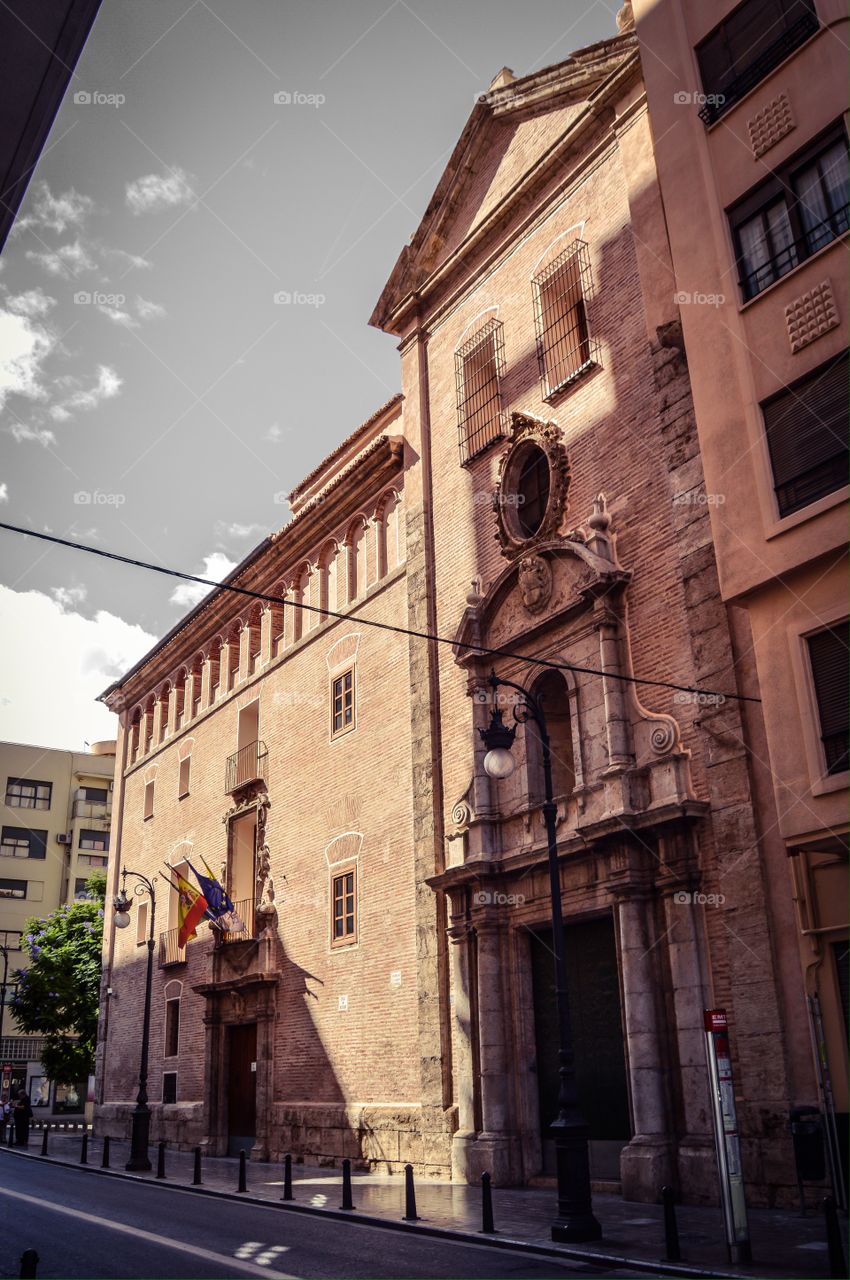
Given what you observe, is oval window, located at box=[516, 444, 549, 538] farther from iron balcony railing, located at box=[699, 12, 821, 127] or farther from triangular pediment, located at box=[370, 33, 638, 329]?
iron balcony railing, located at box=[699, 12, 821, 127]

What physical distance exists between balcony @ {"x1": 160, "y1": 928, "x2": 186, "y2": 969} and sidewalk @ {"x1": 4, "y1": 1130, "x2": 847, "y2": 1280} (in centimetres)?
970

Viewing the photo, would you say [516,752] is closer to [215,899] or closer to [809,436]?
[809,436]

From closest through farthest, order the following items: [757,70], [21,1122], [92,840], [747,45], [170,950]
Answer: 1. [757,70]
2. [747,45]
3. [170,950]
4. [21,1122]
5. [92,840]

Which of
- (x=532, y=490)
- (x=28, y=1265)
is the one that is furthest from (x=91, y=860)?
(x=28, y=1265)

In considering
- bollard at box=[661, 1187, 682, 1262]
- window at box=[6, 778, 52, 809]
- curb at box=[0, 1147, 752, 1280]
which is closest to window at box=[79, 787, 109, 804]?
window at box=[6, 778, 52, 809]

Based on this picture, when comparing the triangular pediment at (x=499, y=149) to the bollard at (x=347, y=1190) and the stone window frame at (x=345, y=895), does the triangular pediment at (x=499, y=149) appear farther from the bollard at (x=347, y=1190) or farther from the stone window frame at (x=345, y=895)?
the bollard at (x=347, y=1190)

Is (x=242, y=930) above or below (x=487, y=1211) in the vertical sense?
above

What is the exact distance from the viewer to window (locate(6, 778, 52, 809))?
69125 mm

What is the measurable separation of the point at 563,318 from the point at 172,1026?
71.7 feet

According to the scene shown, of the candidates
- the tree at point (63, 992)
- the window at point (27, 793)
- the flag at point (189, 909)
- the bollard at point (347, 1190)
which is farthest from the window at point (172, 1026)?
the window at point (27, 793)

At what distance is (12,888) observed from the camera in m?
66.8

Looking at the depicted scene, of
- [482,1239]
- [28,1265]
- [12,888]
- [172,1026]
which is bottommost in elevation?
[482,1239]

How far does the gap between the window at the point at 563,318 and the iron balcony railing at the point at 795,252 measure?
428 cm

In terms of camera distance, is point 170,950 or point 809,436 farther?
point 170,950
